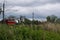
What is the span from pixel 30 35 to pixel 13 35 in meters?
1.25

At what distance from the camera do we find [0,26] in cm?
1334

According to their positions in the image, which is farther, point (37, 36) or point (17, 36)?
point (37, 36)

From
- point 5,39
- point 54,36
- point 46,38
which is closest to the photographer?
point 5,39

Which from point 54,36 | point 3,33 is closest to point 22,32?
point 3,33

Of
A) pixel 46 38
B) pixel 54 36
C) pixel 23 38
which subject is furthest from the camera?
pixel 54 36

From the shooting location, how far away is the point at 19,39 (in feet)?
40.9

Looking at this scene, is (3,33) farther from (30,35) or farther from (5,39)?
(30,35)

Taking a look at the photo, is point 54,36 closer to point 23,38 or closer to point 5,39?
point 23,38

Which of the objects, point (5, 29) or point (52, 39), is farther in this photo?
point (52, 39)

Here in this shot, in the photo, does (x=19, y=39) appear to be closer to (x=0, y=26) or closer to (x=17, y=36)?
(x=17, y=36)

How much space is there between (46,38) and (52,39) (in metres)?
0.48

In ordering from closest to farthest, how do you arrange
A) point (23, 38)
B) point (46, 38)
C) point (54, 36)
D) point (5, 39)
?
point (5, 39)
point (23, 38)
point (46, 38)
point (54, 36)

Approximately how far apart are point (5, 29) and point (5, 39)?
0.87 meters

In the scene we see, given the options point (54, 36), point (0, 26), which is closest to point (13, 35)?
point (0, 26)
